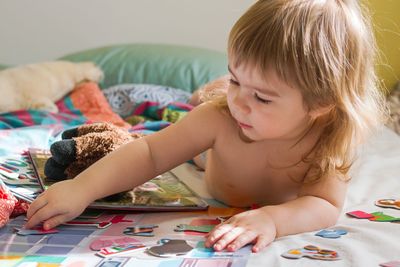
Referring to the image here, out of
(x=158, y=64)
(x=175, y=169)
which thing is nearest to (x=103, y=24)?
(x=158, y=64)

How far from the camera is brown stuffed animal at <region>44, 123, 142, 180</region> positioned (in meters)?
1.00

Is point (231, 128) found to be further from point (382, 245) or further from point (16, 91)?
point (16, 91)

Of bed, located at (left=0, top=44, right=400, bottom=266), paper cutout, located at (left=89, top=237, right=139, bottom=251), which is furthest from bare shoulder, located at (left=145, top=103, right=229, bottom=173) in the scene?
paper cutout, located at (left=89, top=237, right=139, bottom=251)

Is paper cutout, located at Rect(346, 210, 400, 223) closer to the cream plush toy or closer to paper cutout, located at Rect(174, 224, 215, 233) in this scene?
paper cutout, located at Rect(174, 224, 215, 233)

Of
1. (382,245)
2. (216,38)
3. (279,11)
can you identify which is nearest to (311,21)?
(279,11)

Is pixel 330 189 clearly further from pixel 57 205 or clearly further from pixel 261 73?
pixel 57 205

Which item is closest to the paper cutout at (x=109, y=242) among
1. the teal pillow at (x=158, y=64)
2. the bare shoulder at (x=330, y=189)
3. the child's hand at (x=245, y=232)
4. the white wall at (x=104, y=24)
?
the child's hand at (x=245, y=232)

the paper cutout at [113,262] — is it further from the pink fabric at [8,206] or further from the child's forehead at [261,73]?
the child's forehead at [261,73]

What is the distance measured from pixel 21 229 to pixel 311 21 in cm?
53

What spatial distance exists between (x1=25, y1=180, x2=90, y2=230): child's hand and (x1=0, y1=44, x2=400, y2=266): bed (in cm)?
4

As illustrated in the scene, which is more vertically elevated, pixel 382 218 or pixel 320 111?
pixel 320 111

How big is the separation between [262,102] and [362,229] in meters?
0.25

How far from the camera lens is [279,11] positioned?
90 centimetres

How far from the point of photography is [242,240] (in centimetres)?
82
